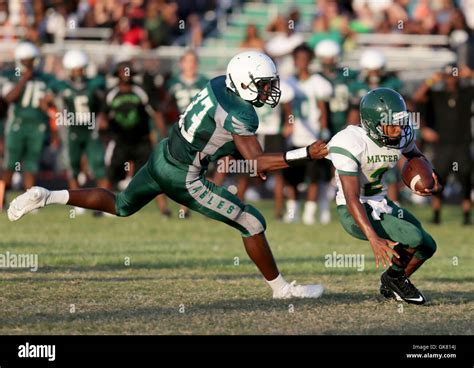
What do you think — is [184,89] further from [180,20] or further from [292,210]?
[180,20]

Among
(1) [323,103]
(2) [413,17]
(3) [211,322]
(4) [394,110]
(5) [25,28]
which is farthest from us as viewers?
(2) [413,17]

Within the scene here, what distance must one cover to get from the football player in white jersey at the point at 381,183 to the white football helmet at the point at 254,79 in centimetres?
52

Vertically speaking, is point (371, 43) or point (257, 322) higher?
point (371, 43)

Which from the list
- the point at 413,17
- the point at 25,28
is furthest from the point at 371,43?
the point at 25,28

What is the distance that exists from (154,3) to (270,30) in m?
1.90

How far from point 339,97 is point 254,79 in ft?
25.0

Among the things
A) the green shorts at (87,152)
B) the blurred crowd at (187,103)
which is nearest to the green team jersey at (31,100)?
the blurred crowd at (187,103)

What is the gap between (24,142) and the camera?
15000 mm

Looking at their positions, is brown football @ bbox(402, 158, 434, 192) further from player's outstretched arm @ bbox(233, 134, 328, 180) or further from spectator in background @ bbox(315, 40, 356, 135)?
Answer: spectator in background @ bbox(315, 40, 356, 135)

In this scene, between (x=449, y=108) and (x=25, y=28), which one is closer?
(x=449, y=108)

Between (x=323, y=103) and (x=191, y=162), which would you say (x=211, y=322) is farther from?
(x=323, y=103)

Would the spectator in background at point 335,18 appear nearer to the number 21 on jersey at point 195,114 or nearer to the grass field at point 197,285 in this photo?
the grass field at point 197,285

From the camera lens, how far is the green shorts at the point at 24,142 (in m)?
14.9

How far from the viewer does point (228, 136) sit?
795 cm
